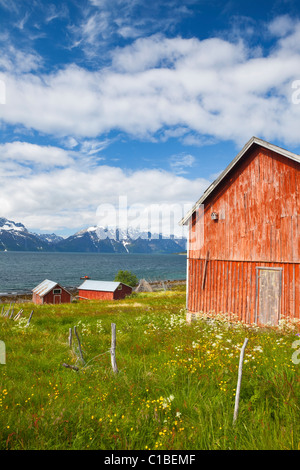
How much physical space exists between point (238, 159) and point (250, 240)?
446 centimetres

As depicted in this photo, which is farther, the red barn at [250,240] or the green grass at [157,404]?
the red barn at [250,240]

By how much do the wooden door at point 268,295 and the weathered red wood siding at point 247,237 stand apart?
23cm

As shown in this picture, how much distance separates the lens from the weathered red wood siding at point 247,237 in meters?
12.9

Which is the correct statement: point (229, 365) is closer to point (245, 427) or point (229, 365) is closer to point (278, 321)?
point (245, 427)

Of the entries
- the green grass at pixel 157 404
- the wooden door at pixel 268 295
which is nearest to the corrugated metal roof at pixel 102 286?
the wooden door at pixel 268 295

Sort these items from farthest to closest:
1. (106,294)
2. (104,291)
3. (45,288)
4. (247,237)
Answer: (104,291), (106,294), (45,288), (247,237)

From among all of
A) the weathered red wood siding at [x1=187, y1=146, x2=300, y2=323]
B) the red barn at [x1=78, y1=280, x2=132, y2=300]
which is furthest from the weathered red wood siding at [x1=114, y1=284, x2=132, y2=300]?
the weathered red wood siding at [x1=187, y1=146, x2=300, y2=323]

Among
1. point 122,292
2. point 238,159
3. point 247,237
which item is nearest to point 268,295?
point 247,237

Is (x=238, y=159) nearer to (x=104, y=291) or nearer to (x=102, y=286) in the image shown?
(x=104, y=291)

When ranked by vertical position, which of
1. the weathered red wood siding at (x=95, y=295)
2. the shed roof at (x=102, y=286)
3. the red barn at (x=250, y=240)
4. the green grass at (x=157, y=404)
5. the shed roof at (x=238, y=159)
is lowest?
the weathered red wood siding at (x=95, y=295)

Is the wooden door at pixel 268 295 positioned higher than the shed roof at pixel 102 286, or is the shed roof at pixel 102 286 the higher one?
the wooden door at pixel 268 295

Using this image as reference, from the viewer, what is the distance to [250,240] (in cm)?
1436

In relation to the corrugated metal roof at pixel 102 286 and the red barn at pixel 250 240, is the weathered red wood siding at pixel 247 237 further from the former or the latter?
the corrugated metal roof at pixel 102 286
